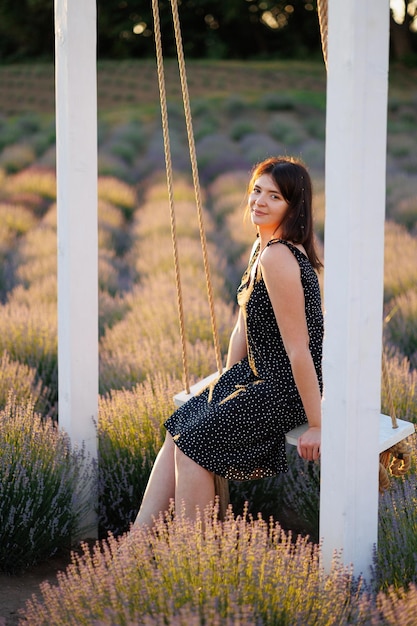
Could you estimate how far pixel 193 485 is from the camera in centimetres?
290

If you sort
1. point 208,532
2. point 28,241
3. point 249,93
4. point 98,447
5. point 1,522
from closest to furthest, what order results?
point 208,532 < point 1,522 < point 98,447 < point 28,241 < point 249,93

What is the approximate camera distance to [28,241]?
9336 millimetres

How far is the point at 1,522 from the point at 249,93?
78.2 ft

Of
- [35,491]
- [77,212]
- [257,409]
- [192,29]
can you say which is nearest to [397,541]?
[257,409]

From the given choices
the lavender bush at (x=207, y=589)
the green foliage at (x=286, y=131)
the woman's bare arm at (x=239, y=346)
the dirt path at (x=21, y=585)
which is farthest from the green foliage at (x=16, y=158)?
the lavender bush at (x=207, y=589)

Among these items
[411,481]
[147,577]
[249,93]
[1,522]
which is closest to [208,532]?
[147,577]

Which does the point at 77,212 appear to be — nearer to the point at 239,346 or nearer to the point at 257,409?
the point at 239,346

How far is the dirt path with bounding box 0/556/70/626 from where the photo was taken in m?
2.98

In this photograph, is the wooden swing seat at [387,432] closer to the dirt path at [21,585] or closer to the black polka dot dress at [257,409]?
the black polka dot dress at [257,409]

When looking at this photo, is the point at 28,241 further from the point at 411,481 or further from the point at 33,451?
the point at 411,481

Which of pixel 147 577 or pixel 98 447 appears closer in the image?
pixel 147 577

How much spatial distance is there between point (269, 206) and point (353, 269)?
651 millimetres

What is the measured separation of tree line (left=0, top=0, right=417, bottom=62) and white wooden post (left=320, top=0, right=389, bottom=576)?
31.0 metres

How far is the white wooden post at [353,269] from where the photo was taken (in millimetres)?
2363
